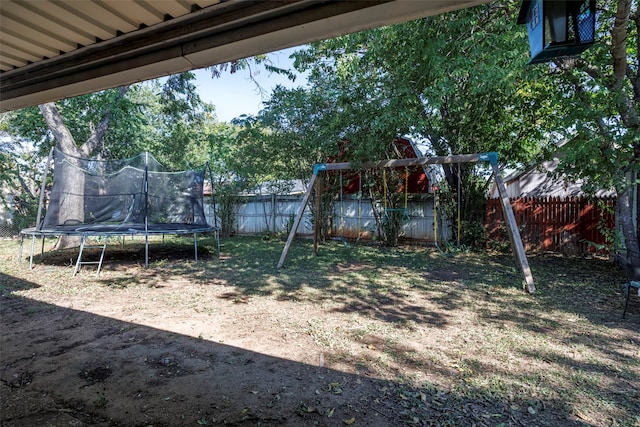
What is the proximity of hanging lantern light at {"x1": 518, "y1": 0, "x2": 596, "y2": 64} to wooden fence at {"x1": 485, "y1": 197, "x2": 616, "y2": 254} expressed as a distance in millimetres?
7422

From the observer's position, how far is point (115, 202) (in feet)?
24.1

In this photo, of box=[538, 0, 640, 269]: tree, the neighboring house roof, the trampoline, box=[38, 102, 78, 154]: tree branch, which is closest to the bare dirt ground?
box=[538, 0, 640, 269]: tree

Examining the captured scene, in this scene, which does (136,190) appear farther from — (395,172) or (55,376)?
(395,172)

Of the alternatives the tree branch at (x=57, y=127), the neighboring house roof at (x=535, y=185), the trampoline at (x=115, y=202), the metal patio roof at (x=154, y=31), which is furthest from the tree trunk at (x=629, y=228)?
the tree branch at (x=57, y=127)

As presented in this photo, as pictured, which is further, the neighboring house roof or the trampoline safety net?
the neighboring house roof

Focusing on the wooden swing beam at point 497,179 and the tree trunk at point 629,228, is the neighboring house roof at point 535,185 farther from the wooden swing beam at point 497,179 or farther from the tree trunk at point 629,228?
the wooden swing beam at point 497,179

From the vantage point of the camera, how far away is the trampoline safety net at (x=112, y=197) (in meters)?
6.80

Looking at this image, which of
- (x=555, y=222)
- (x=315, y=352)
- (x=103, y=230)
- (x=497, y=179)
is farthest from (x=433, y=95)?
(x=103, y=230)

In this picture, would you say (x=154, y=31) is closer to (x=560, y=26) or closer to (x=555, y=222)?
(x=560, y=26)

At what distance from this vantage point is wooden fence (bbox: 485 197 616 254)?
308 inches

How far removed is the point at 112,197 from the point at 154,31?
6423 mm

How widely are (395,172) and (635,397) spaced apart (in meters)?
7.86

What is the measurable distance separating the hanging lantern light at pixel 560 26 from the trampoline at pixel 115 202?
6.43 m

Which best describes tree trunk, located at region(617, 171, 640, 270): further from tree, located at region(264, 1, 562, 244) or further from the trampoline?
the trampoline
